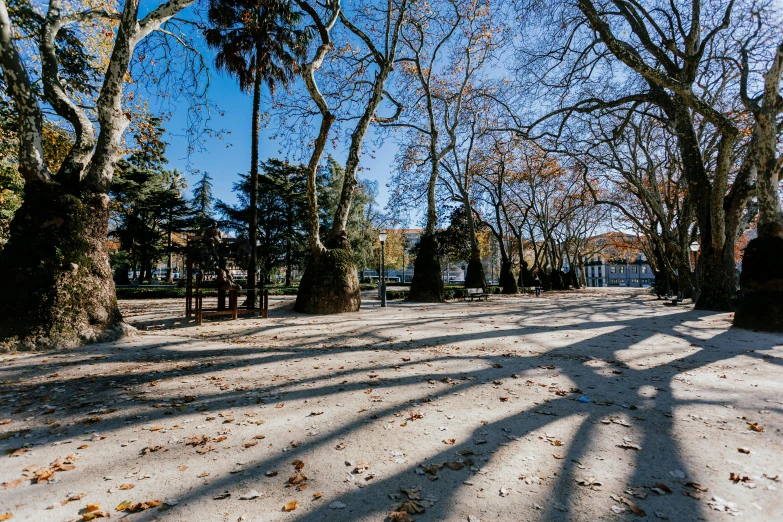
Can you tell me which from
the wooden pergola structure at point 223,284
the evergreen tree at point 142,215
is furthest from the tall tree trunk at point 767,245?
the evergreen tree at point 142,215

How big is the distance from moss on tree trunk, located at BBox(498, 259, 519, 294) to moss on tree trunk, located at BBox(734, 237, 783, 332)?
1883 centimetres

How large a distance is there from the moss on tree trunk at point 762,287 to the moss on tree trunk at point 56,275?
13.3 m

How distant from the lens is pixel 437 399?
3.80m

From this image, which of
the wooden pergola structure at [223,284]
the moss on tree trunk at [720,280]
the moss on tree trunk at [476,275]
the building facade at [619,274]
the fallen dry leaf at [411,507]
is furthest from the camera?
the building facade at [619,274]

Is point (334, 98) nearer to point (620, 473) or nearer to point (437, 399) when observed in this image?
point (437, 399)

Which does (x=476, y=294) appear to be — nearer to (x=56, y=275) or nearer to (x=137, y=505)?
(x=56, y=275)

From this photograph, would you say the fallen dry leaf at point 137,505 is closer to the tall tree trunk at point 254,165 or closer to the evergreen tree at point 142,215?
the tall tree trunk at point 254,165

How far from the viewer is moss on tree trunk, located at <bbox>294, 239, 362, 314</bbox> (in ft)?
37.5

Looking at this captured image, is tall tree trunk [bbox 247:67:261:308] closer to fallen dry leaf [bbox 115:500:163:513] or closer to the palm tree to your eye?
the palm tree

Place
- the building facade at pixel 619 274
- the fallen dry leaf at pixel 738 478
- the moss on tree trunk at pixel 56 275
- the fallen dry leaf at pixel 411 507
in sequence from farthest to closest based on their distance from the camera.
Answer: the building facade at pixel 619 274 < the moss on tree trunk at pixel 56 275 < the fallen dry leaf at pixel 738 478 < the fallen dry leaf at pixel 411 507

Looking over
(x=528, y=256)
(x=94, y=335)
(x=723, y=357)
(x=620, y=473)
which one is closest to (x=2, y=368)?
(x=94, y=335)

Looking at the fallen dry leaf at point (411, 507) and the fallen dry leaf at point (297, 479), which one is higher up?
the fallen dry leaf at point (297, 479)

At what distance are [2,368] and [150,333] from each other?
309 cm

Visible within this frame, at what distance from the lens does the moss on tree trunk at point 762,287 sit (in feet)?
25.4
